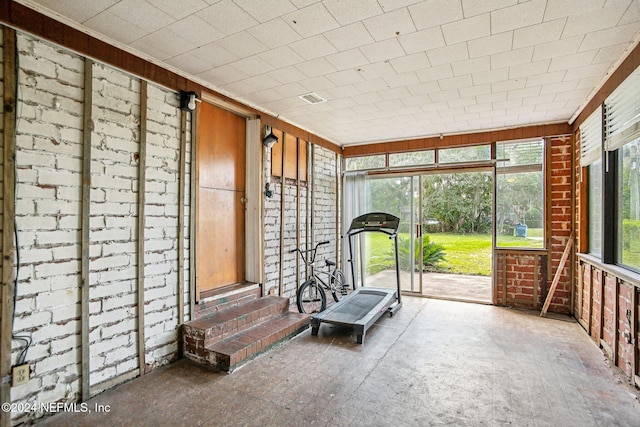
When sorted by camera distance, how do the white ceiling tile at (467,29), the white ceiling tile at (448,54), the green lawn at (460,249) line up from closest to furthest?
the white ceiling tile at (467,29) → the white ceiling tile at (448,54) → the green lawn at (460,249)

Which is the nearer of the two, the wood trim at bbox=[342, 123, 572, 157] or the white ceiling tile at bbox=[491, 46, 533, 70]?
the white ceiling tile at bbox=[491, 46, 533, 70]

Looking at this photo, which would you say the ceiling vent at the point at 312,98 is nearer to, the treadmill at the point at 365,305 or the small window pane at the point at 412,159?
the treadmill at the point at 365,305

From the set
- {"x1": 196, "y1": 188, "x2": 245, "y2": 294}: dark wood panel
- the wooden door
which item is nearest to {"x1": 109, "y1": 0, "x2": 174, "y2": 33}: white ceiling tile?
the wooden door

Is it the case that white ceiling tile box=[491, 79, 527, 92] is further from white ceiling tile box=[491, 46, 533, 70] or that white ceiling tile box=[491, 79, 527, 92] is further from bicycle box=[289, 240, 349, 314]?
Answer: bicycle box=[289, 240, 349, 314]

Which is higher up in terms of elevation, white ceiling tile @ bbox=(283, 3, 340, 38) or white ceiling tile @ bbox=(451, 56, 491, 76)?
white ceiling tile @ bbox=(283, 3, 340, 38)

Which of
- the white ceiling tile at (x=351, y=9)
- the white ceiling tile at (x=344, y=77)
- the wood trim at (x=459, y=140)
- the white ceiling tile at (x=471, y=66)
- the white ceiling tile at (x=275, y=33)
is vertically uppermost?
the white ceiling tile at (x=344, y=77)

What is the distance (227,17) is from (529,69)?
280 cm

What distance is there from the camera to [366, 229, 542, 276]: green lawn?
508 centimetres

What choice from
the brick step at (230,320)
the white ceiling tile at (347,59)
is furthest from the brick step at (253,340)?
the white ceiling tile at (347,59)

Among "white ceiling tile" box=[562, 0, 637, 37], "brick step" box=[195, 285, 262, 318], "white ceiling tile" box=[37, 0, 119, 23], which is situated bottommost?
"brick step" box=[195, 285, 262, 318]

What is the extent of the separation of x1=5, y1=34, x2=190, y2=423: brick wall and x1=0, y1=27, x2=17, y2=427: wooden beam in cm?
4

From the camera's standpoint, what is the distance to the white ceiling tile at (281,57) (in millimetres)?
2814

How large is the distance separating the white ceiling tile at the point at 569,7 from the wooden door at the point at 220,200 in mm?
3173

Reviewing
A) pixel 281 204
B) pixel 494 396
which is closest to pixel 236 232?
pixel 281 204
